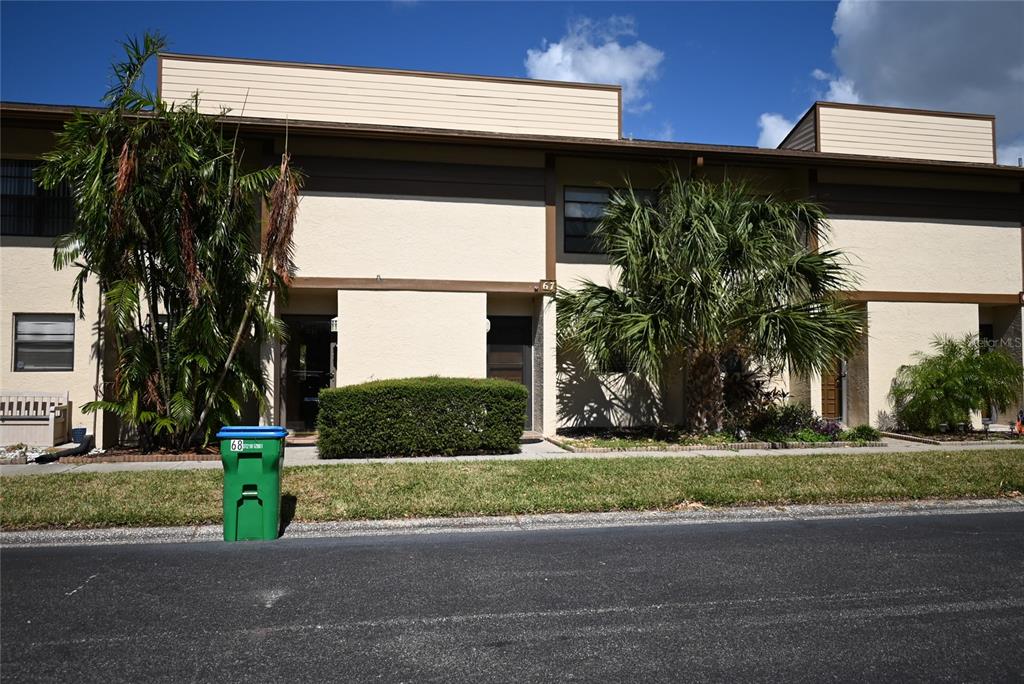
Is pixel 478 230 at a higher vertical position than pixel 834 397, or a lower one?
higher

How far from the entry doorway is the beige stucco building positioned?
1.3 inches

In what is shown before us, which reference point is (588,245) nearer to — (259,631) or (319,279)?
(319,279)

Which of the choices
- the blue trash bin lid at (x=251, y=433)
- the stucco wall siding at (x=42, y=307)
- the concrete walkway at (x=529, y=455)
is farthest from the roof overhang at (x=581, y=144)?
the blue trash bin lid at (x=251, y=433)

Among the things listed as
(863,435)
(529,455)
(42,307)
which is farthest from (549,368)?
(42,307)

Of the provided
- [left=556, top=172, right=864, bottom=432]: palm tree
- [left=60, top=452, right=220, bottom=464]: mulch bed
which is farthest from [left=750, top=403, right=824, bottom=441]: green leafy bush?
[left=60, top=452, right=220, bottom=464]: mulch bed

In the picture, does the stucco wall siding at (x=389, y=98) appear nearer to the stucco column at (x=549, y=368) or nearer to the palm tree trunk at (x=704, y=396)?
the stucco column at (x=549, y=368)

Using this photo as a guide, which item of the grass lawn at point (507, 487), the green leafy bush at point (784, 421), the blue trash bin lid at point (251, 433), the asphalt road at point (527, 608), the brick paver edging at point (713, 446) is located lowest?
the asphalt road at point (527, 608)

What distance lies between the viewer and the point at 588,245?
15.1 m

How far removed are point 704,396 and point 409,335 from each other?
19.0 ft

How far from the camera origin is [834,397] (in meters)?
16.1

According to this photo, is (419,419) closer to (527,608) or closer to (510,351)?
(510,351)

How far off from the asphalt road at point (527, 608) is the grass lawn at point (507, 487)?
2.53 feet

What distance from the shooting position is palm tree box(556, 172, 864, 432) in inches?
480

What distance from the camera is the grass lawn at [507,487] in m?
7.63
